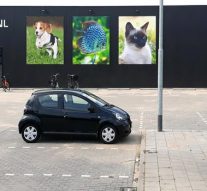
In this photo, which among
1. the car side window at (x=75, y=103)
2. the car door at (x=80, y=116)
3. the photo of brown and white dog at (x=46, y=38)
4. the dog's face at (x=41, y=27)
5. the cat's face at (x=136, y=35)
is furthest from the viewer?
the dog's face at (x=41, y=27)

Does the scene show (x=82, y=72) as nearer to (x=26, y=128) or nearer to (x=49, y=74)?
(x=49, y=74)

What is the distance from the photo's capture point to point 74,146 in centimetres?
1299

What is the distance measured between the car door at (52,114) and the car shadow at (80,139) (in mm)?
373

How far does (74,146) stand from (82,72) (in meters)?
24.8

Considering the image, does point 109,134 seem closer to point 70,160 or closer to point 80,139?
point 80,139

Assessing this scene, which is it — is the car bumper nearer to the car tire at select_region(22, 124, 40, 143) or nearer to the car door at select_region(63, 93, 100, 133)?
the car door at select_region(63, 93, 100, 133)

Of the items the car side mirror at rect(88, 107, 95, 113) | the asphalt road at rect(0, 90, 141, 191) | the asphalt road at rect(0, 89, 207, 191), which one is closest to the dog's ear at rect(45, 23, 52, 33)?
the asphalt road at rect(0, 89, 207, 191)

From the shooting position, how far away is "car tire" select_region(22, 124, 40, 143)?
13570mm

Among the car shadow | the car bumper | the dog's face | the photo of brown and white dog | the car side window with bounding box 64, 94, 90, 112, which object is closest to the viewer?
the car bumper

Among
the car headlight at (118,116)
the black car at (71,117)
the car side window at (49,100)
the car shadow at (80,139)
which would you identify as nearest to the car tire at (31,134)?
the black car at (71,117)

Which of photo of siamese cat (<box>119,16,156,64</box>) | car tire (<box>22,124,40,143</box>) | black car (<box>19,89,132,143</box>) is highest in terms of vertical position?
photo of siamese cat (<box>119,16,156,64</box>)

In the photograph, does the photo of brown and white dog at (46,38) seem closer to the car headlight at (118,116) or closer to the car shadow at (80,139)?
the car shadow at (80,139)

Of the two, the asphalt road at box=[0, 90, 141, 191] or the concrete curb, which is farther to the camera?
the asphalt road at box=[0, 90, 141, 191]

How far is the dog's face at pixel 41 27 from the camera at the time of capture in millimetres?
38000
